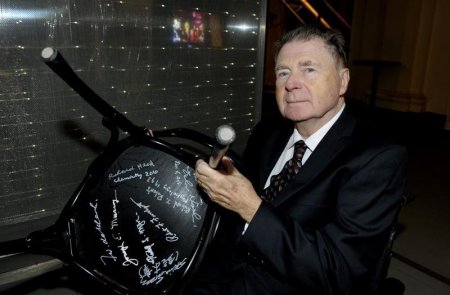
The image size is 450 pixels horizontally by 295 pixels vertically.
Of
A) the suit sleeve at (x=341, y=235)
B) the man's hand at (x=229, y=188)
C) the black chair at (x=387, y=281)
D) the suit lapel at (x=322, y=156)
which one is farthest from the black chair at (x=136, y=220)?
the black chair at (x=387, y=281)

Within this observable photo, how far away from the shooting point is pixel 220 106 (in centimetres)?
329

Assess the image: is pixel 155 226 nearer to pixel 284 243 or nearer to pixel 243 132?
pixel 284 243

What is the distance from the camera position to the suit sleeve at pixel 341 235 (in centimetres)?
110

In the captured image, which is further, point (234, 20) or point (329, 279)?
point (234, 20)

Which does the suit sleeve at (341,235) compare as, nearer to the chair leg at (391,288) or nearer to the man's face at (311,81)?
the chair leg at (391,288)

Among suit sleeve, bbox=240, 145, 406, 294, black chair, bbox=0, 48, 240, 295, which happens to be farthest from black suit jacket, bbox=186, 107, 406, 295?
black chair, bbox=0, 48, 240, 295

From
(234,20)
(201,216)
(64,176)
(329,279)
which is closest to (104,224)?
(201,216)

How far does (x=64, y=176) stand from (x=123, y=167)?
5.32 feet

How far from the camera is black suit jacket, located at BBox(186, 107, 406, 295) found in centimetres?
111

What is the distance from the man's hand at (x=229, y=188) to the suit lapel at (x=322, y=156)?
0.19 metres

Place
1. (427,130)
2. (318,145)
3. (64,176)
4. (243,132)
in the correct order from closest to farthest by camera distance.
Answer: (318,145)
(64,176)
(243,132)
(427,130)

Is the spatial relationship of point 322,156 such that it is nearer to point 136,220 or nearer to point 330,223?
point 330,223

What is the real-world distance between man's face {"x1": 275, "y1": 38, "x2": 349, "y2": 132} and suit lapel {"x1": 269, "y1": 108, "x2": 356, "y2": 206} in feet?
0.28

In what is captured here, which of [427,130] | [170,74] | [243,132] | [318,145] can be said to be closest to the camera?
[318,145]
